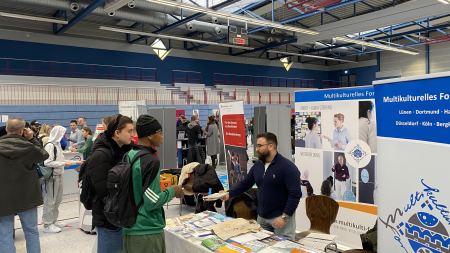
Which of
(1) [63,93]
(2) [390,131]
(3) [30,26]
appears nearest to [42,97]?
(1) [63,93]

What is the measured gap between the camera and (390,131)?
1810 millimetres

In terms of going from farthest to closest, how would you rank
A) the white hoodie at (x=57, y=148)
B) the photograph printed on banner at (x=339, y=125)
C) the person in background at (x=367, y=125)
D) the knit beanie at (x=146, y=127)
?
the white hoodie at (x=57, y=148), the photograph printed on banner at (x=339, y=125), the person in background at (x=367, y=125), the knit beanie at (x=146, y=127)

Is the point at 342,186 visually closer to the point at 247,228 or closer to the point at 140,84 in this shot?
→ the point at 247,228

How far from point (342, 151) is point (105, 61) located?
14.7 metres

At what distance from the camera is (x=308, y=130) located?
15.2 feet

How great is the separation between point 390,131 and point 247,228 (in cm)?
153

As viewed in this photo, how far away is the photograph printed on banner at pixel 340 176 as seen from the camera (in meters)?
4.11

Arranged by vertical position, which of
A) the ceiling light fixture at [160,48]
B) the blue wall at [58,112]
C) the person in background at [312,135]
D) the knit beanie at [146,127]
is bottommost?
the person in background at [312,135]

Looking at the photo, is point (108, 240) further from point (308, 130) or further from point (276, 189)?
point (308, 130)

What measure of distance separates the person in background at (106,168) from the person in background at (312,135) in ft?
8.29

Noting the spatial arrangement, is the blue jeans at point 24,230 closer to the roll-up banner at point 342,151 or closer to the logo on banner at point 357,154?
the roll-up banner at point 342,151

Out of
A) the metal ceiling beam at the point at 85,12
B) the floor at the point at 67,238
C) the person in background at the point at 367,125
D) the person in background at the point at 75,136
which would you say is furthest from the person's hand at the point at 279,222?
the metal ceiling beam at the point at 85,12

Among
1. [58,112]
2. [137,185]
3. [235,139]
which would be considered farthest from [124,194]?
[58,112]

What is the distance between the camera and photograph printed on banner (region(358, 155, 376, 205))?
3.92 m
